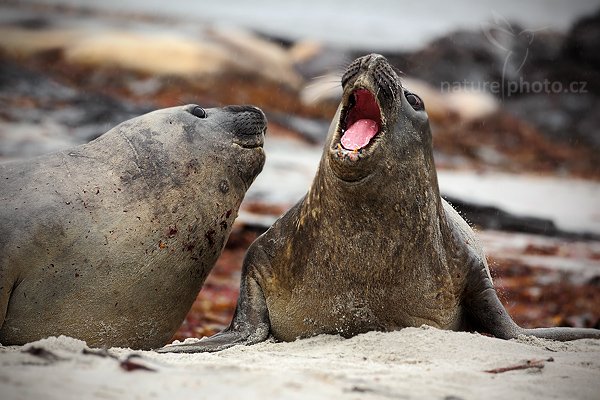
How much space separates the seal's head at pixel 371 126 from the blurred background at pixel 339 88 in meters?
6.06

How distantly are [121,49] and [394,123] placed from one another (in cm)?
1840

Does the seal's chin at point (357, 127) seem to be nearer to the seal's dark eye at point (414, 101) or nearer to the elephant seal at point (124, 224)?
the seal's dark eye at point (414, 101)

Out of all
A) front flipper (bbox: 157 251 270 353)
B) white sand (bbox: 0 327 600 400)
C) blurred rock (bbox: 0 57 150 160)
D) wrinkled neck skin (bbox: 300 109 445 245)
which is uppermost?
blurred rock (bbox: 0 57 150 160)

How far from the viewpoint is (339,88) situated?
68.9 ft

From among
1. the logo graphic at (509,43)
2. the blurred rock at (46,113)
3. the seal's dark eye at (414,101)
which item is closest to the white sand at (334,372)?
the seal's dark eye at (414,101)

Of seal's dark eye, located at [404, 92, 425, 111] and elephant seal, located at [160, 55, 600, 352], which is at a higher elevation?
seal's dark eye, located at [404, 92, 425, 111]

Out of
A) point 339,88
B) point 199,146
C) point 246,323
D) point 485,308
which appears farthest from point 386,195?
point 339,88

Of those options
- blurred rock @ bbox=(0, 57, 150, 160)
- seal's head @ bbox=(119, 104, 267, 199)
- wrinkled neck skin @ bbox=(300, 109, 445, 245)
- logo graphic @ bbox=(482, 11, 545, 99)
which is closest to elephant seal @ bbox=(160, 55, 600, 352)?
wrinkled neck skin @ bbox=(300, 109, 445, 245)

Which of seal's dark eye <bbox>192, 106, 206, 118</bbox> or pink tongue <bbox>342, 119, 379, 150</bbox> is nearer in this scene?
pink tongue <bbox>342, 119, 379, 150</bbox>

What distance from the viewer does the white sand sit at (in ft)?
10.3

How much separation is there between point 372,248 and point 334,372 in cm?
126

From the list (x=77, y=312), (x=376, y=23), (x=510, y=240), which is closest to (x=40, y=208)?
(x=77, y=312)

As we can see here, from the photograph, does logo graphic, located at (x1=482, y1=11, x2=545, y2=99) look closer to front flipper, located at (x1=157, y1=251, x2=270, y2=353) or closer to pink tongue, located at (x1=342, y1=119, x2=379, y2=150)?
front flipper, located at (x1=157, y1=251, x2=270, y2=353)

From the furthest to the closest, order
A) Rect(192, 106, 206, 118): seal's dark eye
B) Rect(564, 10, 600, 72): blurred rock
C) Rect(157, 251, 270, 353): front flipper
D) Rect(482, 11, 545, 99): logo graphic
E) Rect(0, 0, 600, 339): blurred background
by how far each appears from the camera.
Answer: Rect(564, 10, 600, 72): blurred rock
Rect(482, 11, 545, 99): logo graphic
Rect(0, 0, 600, 339): blurred background
Rect(192, 106, 206, 118): seal's dark eye
Rect(157, 251, 270, 353): front flipper
